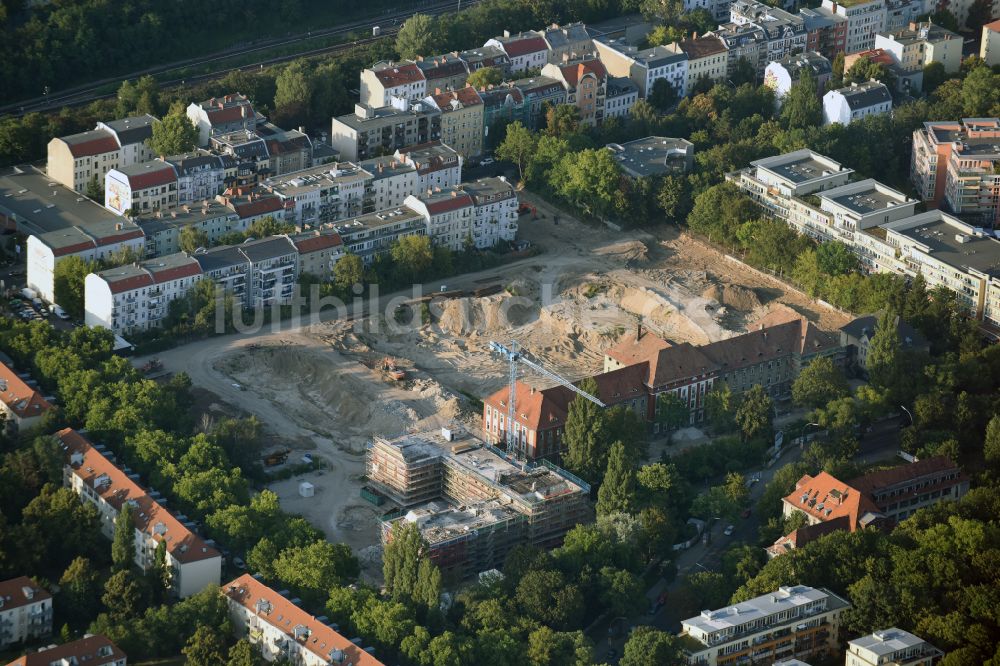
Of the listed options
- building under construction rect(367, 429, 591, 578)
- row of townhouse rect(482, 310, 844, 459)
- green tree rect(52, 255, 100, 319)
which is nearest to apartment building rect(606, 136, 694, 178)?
row of townhouse rect(482, 310, 844, 459)

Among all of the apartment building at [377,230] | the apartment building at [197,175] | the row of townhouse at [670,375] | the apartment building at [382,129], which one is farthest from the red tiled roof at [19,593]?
the apartment building at [382,129]

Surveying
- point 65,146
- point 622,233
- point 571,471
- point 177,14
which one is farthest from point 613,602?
point 177,14

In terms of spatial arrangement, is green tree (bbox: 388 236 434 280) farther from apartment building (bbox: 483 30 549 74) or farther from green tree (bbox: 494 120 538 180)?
apartment building (bbox: 483 30 549 74)

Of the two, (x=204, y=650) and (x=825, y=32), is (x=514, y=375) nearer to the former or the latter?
(x=204, y=650)

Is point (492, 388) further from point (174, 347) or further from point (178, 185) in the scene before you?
point (178, 185)

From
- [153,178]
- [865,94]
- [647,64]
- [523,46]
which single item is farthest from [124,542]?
[865,94]
